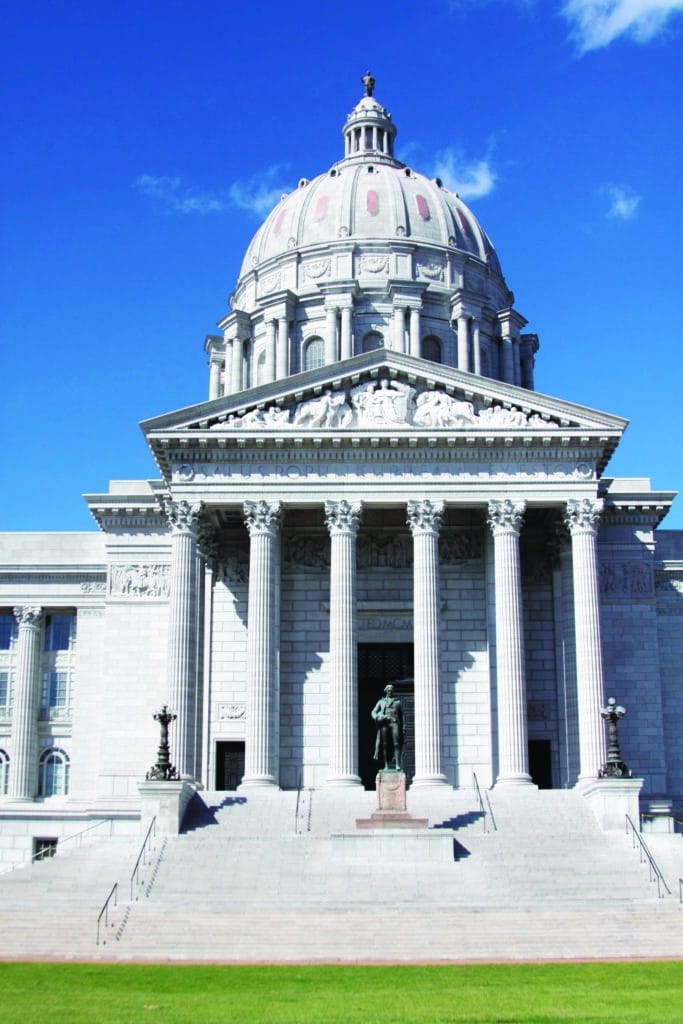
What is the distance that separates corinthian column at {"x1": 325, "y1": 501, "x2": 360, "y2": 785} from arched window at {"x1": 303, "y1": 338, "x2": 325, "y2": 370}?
22.6 metres

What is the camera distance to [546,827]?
149 ft

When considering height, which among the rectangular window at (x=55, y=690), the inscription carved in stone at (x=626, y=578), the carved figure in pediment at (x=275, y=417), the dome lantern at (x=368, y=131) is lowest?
the rectangular window at (x=55, y=690)

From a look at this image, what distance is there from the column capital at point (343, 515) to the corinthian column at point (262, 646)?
196cm

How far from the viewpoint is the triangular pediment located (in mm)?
51906

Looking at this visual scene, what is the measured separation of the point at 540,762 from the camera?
181ft

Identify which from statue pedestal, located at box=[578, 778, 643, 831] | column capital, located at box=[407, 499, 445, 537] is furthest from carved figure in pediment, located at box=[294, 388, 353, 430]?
statue pedestal, located at box=[578, 778, 643, 831]

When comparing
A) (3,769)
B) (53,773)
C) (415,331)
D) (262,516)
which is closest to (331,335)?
(415,331)

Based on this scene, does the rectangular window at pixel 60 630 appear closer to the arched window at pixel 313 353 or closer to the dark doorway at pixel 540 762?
the arched window at pixel 313 353

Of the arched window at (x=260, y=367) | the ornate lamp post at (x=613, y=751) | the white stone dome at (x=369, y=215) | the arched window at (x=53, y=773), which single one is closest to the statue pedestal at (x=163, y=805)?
the ornate lamp post at (x=613, y=751)

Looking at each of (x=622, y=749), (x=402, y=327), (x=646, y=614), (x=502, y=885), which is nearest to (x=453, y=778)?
(x=622, y=749)

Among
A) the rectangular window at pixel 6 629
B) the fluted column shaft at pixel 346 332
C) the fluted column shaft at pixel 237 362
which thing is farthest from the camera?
the fluted column shaft at pixel 237 362

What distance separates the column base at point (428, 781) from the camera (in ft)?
160

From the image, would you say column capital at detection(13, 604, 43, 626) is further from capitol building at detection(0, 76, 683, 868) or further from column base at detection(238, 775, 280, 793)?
column base at detection(238, 775, 280, 793)

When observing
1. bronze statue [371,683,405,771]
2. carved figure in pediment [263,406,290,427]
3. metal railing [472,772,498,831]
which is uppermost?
carved figure in pediment [263,406,290,427]
